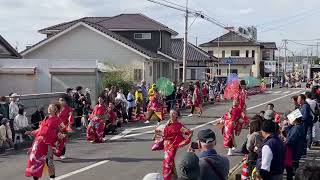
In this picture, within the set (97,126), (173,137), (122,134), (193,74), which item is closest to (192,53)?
(193,74)

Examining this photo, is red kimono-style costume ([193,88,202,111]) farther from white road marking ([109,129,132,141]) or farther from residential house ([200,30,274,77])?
residential house ([200,30,274,77])

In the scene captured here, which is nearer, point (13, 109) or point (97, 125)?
point (13, 109)

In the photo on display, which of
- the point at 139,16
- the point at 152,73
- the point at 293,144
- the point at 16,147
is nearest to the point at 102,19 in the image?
the point at 139,16

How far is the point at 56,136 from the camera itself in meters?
12.3

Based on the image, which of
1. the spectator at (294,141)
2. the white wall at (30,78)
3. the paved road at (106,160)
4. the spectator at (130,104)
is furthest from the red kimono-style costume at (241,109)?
the white wall at (30,78)

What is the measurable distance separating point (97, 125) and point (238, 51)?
7233 cm

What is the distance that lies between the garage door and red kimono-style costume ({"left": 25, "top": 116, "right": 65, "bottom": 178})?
684 inches

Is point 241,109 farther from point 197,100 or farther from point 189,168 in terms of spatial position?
point 197,100

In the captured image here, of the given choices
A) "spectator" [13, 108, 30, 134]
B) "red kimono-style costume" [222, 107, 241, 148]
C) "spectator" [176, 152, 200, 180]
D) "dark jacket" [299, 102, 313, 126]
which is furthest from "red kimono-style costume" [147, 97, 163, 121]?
"spectator" [176, 152, 200, 180]

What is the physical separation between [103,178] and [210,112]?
19.2 m

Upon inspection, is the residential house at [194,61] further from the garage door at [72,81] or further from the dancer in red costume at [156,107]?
the dancer in red costume at [156,107]

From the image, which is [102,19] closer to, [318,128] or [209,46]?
[318,128]

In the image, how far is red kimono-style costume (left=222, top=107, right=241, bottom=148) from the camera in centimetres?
1596

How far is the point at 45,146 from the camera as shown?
39.5 ft
